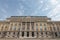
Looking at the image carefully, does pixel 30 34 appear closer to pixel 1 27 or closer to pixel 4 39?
pixel 4 39

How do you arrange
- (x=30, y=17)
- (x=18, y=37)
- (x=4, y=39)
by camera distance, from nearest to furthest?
(x=4, y=39) → (x=18, y=37) → (x=30, y=17)

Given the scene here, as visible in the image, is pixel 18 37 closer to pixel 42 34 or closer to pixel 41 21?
pixel 42 34

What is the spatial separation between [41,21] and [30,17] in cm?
307

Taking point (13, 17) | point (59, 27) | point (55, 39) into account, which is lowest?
point (55, 39)

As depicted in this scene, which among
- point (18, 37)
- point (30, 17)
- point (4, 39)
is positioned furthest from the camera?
point (30, 17)

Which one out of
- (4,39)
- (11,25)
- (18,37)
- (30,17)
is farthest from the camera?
(30,17)

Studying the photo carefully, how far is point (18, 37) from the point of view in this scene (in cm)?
2019

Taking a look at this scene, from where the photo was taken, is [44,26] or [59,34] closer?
[59,34]

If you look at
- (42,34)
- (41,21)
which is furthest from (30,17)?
Answer: (42,34)

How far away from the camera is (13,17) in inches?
1022

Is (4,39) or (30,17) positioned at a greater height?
(30,17)

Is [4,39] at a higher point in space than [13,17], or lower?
lower

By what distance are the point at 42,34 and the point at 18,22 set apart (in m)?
7.11

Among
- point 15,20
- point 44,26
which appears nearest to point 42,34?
point 44,26
